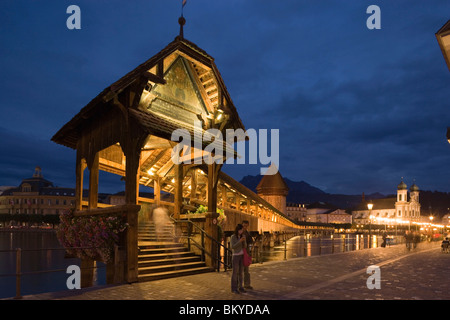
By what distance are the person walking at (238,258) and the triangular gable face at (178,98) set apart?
6154mm

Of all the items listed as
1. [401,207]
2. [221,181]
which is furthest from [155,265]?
[401,207]

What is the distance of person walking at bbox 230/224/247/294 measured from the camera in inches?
377

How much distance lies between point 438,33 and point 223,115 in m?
8.30

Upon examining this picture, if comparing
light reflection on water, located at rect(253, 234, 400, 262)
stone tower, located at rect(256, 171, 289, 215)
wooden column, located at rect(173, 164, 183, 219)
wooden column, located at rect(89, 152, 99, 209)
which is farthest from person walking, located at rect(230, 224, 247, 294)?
stone tower, located at rect(256, 171, 289, 215)

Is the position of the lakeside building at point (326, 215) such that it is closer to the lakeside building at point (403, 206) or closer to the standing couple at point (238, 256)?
the lakeside building at point (403, 206)

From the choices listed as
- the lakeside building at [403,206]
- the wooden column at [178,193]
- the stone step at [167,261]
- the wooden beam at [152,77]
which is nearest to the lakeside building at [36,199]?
the wooden column at [178,193]

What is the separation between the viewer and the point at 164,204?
21.3 meters

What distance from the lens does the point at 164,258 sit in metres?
13.1

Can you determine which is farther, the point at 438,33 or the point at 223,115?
the point at 223,115

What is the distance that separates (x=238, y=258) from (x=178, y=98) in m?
7.57

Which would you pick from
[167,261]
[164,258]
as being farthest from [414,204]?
[167,261]

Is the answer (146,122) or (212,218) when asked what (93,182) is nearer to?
(146,122)
